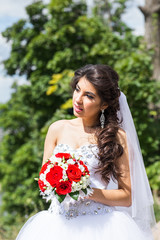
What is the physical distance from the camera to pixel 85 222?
217cm

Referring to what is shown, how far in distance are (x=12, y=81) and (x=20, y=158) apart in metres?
2.50

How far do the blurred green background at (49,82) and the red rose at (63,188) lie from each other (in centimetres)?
356

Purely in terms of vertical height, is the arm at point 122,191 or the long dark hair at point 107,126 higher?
the long dark hair at point 107,126

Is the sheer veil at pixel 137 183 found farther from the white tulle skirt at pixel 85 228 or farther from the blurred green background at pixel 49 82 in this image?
the blurred green background at pixel 49 82

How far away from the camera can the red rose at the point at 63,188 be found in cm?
185

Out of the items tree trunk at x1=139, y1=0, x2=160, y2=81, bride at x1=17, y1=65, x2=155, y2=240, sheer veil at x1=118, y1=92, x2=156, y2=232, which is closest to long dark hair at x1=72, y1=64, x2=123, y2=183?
bride at x1=17, y1=65, x2=155, y2=240

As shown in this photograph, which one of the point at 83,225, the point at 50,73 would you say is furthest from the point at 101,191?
the point at 50,73

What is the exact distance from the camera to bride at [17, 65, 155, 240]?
2.15m

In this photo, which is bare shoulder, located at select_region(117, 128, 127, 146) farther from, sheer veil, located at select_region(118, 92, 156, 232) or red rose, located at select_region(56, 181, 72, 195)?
red rose, located at select_region(56, 181, 72, 195)

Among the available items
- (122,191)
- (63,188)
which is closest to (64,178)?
(63,188)

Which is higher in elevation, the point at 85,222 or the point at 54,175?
the point at 54,175

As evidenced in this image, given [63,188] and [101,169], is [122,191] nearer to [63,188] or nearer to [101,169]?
[101,169]

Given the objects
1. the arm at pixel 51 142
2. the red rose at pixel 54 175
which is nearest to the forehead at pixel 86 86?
the arm at pixel 51 142

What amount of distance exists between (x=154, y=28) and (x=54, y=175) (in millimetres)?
5988
